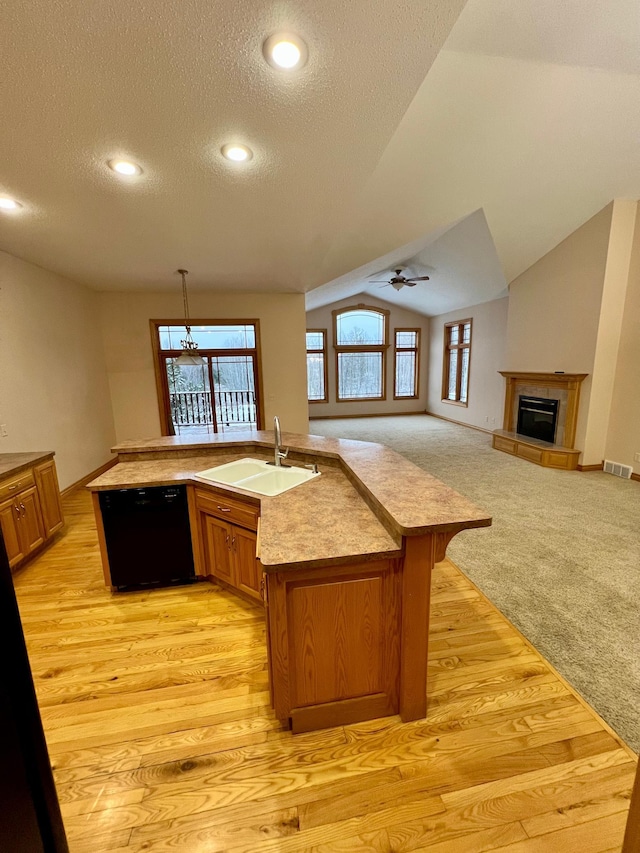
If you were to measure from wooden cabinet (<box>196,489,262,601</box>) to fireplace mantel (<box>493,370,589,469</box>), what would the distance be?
4967 millimetres

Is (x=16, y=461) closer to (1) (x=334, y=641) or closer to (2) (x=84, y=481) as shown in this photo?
(2) (x=84, y=481)

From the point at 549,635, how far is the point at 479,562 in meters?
0.80

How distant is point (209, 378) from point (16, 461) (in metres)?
3.53

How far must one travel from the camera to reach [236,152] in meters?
2.55

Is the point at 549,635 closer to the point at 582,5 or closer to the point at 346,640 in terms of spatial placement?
the point at 346,640

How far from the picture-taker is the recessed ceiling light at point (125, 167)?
256 centimetres

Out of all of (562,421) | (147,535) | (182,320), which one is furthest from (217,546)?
(562,421)

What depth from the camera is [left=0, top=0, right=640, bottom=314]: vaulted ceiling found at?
1728 mm

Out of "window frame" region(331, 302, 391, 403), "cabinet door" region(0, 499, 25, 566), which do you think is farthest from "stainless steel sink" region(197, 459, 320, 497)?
"window frame" region(331, 302, 391, 403)

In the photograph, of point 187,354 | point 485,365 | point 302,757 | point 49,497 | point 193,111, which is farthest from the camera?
point 485,365

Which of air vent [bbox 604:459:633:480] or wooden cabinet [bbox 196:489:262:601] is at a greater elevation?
wooden cabinet [bbox 196:489:262:601]

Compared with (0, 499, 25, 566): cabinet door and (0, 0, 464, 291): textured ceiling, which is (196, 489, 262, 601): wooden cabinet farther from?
(0, 0, 464, 291): textured ceiling

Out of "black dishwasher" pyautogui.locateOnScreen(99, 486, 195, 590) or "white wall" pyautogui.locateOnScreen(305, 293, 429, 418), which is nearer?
"black dishwasher" pyautogui.locateOnScreen(99, 486, 195, 590)

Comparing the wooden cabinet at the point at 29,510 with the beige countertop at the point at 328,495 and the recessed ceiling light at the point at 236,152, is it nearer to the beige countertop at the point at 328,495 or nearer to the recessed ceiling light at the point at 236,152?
the beige countertop at the point at 328,495
